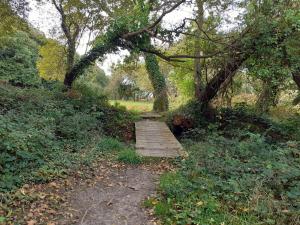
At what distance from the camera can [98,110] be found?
1193 centimetres

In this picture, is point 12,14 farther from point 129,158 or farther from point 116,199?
point 116,199

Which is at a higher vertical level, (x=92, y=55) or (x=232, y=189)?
(x=92, y=55)

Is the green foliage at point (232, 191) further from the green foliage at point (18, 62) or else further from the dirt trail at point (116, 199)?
the green foliage at point (18, 62)

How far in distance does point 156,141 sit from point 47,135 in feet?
11.3

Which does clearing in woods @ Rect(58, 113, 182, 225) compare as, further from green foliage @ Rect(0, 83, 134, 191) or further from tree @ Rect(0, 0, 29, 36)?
tree @ Rect(0, 0, 29, 36)

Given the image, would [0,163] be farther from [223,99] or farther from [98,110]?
[223,99]

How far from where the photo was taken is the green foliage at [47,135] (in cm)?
545

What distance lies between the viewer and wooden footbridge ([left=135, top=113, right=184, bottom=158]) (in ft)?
25.7

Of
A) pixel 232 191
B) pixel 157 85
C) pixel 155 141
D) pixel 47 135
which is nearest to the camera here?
pixel 232 191

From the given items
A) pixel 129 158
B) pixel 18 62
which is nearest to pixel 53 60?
pixel 18 62

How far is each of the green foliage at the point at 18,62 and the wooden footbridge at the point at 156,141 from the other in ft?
24.3

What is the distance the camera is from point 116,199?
16.9 ft

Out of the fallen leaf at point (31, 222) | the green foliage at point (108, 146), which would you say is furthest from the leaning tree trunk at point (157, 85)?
the fallen leaf at point (31, 222)

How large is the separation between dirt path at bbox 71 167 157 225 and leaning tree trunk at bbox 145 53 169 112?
10492 millimetres
